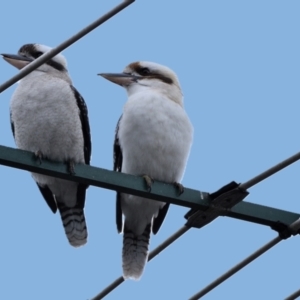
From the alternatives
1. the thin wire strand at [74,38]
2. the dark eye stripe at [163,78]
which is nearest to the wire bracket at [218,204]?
the thin wire strand at [74,38]

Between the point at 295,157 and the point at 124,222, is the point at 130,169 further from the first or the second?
the point at 295,157

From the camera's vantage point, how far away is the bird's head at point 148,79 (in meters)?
8.39

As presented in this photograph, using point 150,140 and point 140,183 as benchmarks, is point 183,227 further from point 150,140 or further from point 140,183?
point 150,140

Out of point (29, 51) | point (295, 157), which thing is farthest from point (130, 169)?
point (295, 157)

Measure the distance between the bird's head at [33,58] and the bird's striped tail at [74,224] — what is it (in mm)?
1209

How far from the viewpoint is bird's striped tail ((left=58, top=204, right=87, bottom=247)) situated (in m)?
7.99

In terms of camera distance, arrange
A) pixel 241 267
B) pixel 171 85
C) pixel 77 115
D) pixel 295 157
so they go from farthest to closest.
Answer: pixel 171 85
pixel 77 115
pixel 241 267
pixel 295 157

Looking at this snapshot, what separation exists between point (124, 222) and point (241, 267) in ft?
8.26

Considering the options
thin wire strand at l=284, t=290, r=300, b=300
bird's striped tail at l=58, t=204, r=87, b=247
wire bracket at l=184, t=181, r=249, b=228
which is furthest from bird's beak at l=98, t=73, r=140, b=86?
thin wire strand at l=284, t=290, r=300, b=300

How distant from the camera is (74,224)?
8133 mm

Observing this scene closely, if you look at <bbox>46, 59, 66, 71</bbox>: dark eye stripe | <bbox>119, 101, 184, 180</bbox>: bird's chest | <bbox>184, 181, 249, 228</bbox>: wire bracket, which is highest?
<bbox>46, 59, 66, 71</bbox>: dark eye stripe

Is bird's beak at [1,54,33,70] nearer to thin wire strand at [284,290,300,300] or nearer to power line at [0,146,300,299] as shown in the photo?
power line at [0,146,300,299]

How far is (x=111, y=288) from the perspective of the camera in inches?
242

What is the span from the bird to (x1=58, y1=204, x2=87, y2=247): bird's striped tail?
1.04 ft
